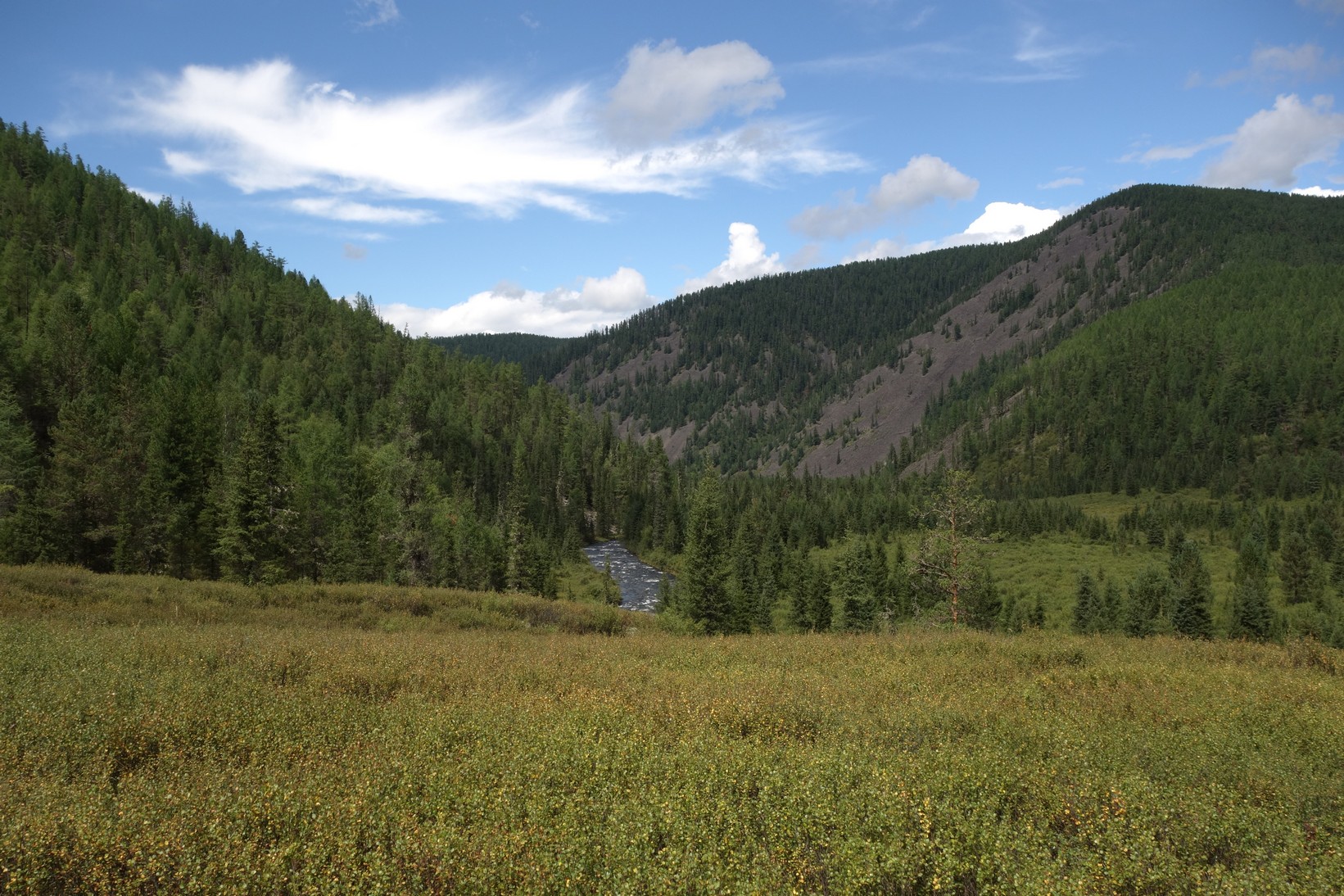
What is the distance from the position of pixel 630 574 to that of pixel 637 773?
89354mm

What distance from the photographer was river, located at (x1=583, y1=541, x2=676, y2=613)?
7600cm

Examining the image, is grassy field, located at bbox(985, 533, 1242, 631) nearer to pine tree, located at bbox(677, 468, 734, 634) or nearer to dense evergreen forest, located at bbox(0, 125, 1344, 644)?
dense evergreen forest, located at bbox(0, 125, 1344, 644)

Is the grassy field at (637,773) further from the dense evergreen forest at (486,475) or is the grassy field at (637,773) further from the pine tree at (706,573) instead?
the pine tree at (706,573)

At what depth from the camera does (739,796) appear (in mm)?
7668

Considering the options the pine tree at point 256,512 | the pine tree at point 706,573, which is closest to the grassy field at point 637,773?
the pine tree at point 706,573

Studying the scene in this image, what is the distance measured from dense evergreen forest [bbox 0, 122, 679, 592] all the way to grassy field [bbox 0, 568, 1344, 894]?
29.5 m

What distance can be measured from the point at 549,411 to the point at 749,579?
317 feet

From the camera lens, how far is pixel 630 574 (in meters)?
96.1

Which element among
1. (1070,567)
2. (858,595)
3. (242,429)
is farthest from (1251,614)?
(242,429)

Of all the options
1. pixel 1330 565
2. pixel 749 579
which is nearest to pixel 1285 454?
pixel 1330 565

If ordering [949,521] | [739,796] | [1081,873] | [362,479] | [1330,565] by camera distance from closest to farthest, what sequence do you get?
[1081,873] < [739,796] < [949,521] < [362,479] < [1330,565]

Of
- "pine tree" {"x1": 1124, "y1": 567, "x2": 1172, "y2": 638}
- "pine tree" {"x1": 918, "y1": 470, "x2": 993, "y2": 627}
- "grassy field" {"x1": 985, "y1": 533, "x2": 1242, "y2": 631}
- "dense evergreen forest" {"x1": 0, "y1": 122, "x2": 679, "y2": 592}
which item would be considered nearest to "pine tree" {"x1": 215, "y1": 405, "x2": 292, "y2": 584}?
"dense evergreen forest" {"x1": 0, "y1": 122, "x2": 679, "y2": 592}

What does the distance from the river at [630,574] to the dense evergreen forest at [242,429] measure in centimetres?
609

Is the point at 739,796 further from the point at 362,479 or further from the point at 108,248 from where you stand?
the point at 108,248
